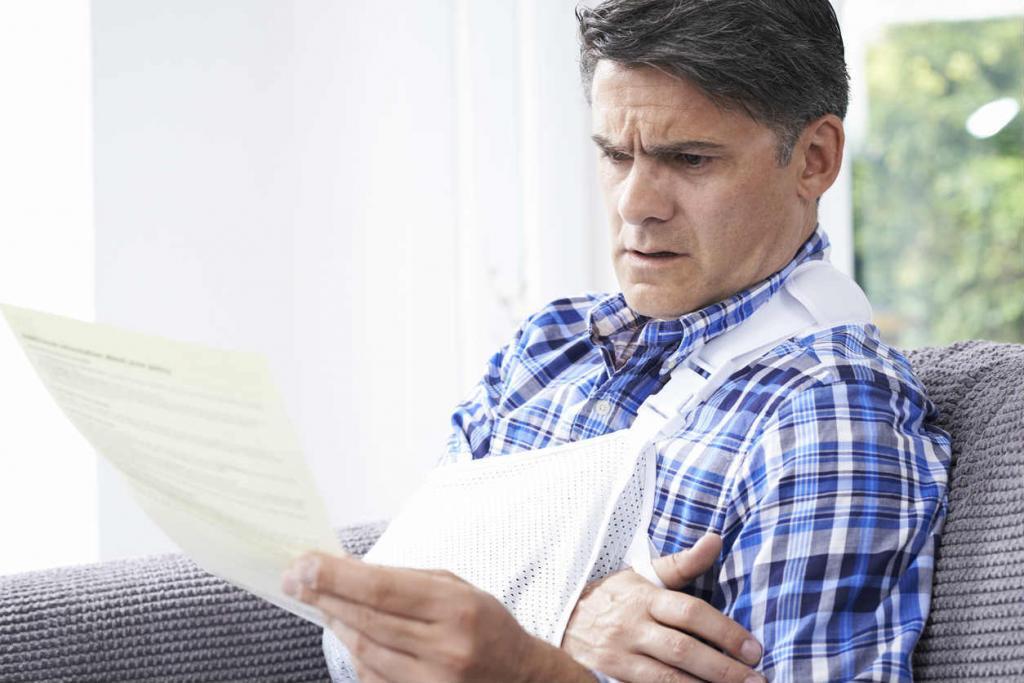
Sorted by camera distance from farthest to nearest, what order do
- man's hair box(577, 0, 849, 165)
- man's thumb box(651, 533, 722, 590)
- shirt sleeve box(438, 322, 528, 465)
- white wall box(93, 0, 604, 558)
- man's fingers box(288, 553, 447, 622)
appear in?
white wall box(93, 0, 604, 558) < shirt sleeve box(438, 322, 528, 465) < man's hair box(577, 0, 849, 165) < man's thumb box(651, 533, 722, 590) < man's fingers box(288, 553, 447, 622)

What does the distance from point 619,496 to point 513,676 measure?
26cm

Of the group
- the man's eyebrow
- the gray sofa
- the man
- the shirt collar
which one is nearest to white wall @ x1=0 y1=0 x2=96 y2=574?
the gray sofa

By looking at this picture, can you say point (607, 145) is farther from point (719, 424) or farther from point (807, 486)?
point (807, 486)

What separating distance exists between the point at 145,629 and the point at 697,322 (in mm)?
606

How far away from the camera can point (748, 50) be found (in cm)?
111

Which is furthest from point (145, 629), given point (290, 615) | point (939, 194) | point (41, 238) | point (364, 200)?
point (939, 194)

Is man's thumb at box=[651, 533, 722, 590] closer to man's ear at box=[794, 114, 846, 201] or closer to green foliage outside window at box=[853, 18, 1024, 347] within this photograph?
man's ear at box=[794, 114, 846, 201]

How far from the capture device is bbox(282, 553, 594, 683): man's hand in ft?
2.46

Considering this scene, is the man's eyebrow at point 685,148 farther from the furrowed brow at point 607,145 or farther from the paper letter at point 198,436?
the paper letter at point 198,436

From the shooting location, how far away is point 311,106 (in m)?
2.41

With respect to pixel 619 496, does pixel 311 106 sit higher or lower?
higher

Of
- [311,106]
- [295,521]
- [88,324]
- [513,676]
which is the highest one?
[311,106]

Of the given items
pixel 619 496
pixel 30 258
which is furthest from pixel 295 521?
pixel 30 258

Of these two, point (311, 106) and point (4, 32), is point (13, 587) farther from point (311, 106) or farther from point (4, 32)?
point (311, 106)
